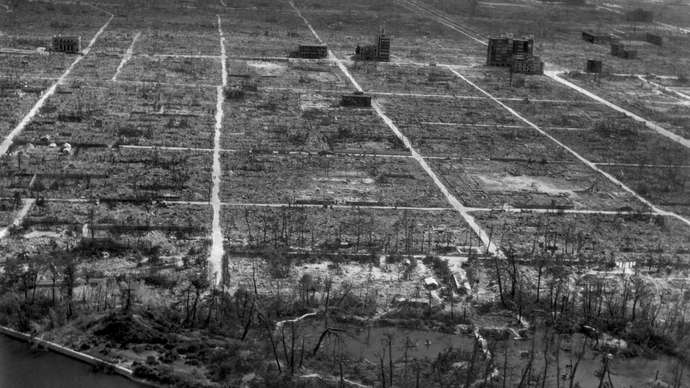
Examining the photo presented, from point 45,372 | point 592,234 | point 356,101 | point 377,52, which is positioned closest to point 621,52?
point 377,52

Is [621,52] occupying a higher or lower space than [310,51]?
higher

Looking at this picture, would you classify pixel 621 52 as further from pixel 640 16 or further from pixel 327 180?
pixel 327 180

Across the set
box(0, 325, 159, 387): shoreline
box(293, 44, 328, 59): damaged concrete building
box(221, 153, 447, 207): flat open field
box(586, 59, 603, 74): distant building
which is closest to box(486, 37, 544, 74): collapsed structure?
box(586, 59, 603, 74): distant building

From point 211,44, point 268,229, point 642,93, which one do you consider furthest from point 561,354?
point 211,44

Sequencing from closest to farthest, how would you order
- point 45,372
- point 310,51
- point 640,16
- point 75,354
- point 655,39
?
point 45,372, point 75,354, point 310,51, point 655,39, point 640,16

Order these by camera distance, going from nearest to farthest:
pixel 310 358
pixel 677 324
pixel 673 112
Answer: pixel 310 358 → pixel 677 324 → pixel 673 112

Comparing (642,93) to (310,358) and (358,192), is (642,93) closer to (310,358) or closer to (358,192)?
(358,192)
